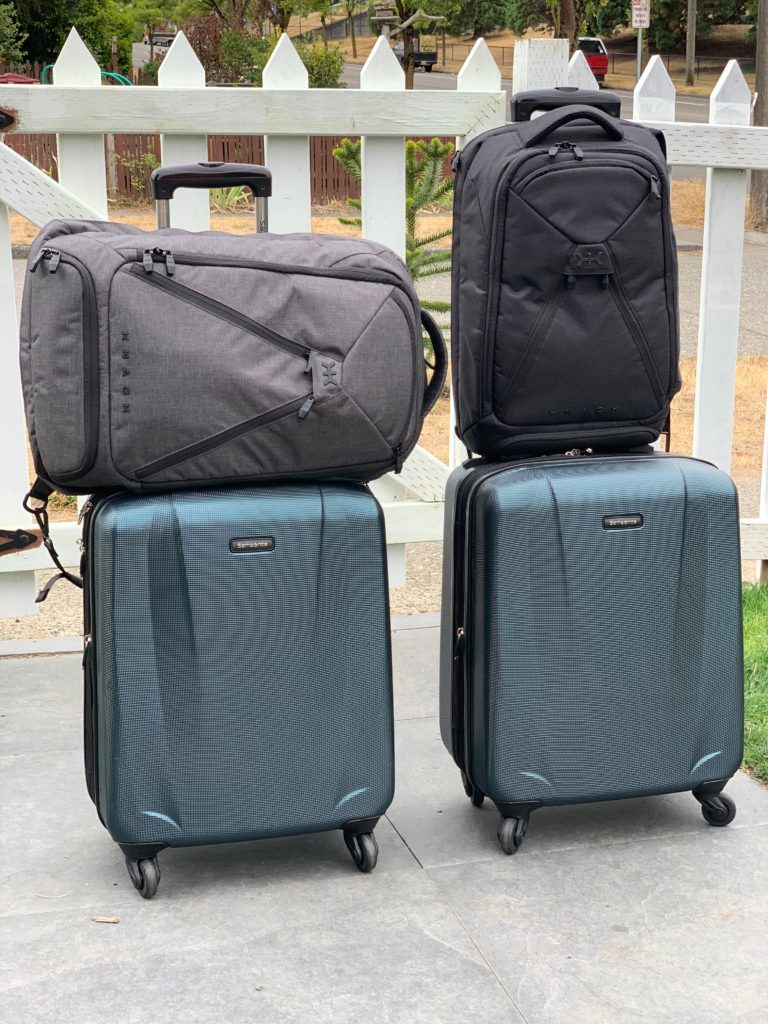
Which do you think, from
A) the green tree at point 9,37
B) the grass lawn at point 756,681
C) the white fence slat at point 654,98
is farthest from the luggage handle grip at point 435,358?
the green tree at point 9,37

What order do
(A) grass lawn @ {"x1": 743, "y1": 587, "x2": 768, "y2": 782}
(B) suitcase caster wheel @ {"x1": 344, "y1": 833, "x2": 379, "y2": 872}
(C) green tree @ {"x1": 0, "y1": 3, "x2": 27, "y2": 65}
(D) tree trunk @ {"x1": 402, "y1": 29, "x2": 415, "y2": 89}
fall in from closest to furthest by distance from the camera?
(B) suitcase caster wheel @ {"x1": 344, "y1": 833, "x2": 379, "y2": 872}
(A) grass lawn @ {"x1": 743, "y1": 587, "x2": 768, "y2": 782}
(C) green tree @ {"x1": 0, "y1": 3, "x2": 27, "y2": 65}
(D) tree trunk @ {"x1": 402, "y1": 29, "x2": 415, "y2": 89}

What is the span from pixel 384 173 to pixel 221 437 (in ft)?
4.94

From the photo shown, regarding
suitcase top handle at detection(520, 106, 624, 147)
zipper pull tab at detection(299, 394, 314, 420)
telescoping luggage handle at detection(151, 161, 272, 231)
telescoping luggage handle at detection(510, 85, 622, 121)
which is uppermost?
telescoping luggage handle at detection(510, 85, 622, 121)

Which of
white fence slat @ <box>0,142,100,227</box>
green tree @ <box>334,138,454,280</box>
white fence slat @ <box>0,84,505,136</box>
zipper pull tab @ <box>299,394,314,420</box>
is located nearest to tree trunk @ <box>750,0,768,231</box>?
green tree @ <box>334,138,454,280</box>

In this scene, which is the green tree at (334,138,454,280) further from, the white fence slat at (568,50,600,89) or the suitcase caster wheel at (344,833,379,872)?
the suitcase caster wheel at (344,833,379,872)

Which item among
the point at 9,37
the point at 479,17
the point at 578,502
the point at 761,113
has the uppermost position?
the point at 479,17

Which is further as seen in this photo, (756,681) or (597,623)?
(756,681)

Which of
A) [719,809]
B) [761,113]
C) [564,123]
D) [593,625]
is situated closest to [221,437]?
[593,625]

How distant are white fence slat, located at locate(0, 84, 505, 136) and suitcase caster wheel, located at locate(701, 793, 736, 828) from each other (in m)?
1.80

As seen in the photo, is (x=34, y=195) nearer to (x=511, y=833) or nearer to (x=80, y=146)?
(x=80, y=146)

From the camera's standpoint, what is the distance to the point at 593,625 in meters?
2.40

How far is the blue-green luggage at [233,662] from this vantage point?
7.22ft

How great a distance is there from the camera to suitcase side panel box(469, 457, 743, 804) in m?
2.36

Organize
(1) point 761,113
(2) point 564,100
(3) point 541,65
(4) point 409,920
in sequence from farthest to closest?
(1) point 761,113 → (3) point 541,65 → (2) point 564,100 → (4) point 409,920
